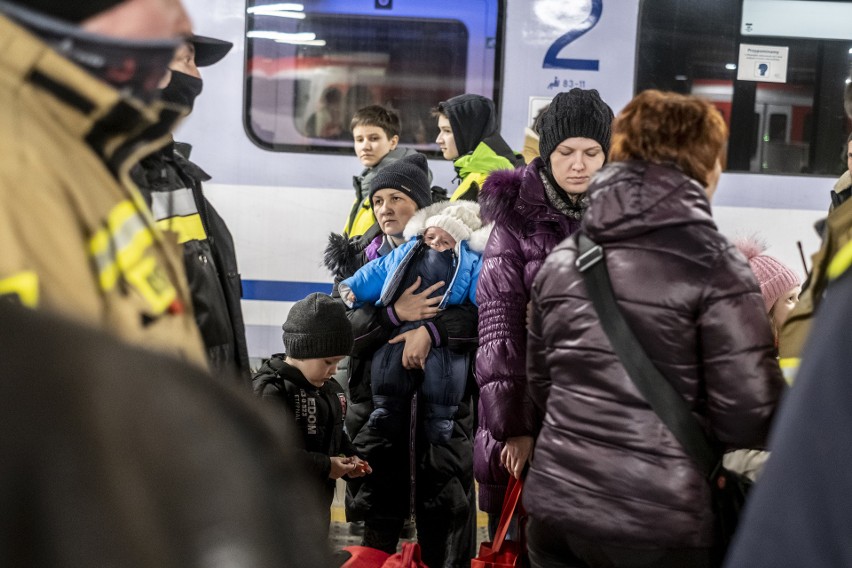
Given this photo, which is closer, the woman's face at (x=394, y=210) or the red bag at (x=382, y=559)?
the red bag at (x=382, y=559)

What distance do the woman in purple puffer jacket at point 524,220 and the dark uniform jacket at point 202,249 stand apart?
1.21 meters

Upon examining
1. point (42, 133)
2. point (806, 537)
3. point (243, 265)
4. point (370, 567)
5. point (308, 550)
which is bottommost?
point (370, 567)

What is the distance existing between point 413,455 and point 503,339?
1.19m

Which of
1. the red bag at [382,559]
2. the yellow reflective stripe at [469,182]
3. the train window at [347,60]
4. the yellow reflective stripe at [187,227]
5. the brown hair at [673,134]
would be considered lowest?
the red bag at [382,559]

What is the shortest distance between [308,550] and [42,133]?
449 millimetres

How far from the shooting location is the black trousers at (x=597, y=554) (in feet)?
8.67

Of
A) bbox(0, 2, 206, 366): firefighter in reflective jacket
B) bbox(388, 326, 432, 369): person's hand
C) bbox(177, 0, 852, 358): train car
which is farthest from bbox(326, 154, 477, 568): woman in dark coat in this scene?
bbox(0, 2, 206, 366): firefighter in reflective jacket

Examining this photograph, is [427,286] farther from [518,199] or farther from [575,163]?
[575,163]

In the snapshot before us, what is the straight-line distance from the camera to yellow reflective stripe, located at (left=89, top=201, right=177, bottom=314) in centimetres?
93

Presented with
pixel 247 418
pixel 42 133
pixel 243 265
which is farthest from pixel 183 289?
pixel 243 265

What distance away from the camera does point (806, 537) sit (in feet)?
3.29

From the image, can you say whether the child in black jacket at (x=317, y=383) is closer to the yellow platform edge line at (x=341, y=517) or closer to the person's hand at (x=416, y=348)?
the person's hand at (x=416, y=348)

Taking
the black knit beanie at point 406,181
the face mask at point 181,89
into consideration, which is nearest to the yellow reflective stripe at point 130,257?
the face mask at point 181,89

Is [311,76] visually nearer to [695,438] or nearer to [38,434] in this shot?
[695,438]
